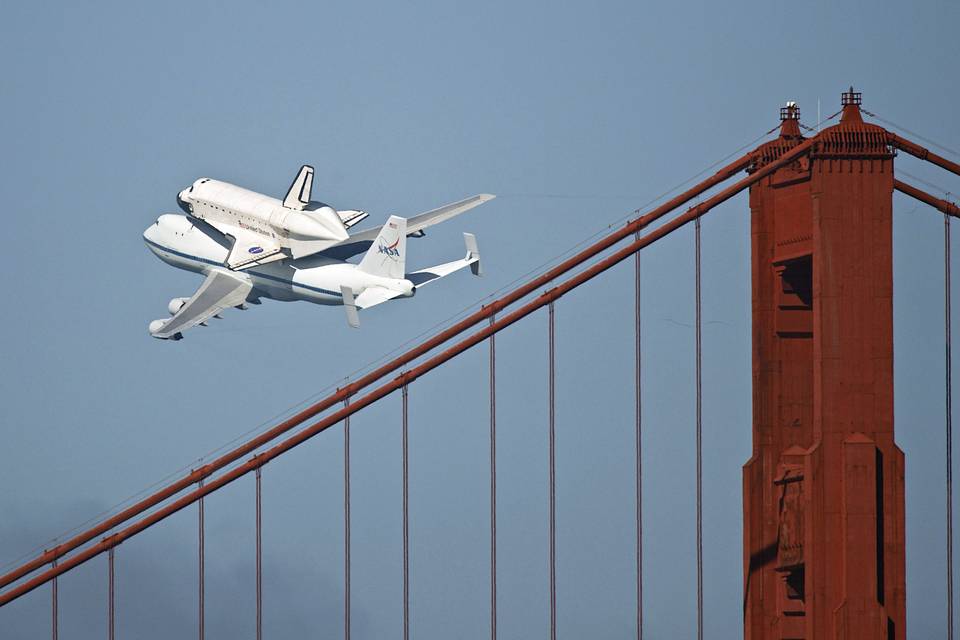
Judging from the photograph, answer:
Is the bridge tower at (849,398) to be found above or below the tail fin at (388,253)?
below

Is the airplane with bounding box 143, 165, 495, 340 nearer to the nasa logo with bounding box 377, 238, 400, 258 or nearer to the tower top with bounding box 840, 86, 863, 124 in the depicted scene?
the nasa logo with bounding box 377, 238, 400, 258

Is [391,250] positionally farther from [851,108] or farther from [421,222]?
[851,108]

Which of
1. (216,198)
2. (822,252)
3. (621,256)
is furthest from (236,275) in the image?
(822,252)

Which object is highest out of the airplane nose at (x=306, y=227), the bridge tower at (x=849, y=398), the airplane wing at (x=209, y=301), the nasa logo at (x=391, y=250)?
the airplane nose at (x=306, y=227)

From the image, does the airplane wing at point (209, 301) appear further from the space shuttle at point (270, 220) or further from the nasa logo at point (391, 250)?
the nasa logo at point (391, 250)

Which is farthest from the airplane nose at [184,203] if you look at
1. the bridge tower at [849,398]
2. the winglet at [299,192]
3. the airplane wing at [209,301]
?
the bridge tower at [849,398]

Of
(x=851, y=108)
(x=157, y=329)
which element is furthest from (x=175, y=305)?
(x=851, y=108)
